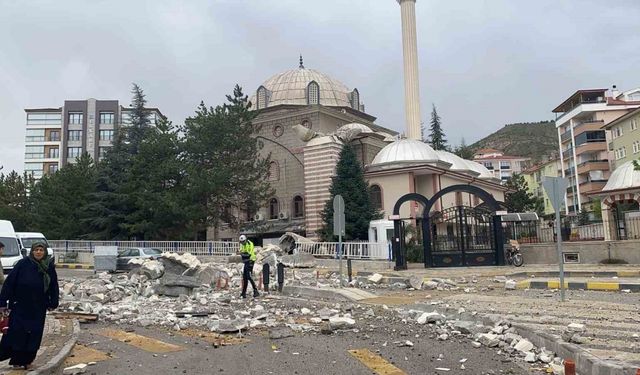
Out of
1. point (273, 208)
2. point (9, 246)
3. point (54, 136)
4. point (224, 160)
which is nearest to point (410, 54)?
point (273, 208)

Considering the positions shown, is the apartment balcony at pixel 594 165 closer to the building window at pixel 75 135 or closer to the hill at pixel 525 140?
the hill at pixel 525 140

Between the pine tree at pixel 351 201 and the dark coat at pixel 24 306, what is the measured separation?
26.7m

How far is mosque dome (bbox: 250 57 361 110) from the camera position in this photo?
47.3 m

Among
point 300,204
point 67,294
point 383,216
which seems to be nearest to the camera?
point 67,294

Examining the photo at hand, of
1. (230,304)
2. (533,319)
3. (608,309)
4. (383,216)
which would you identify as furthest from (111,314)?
(383,216)

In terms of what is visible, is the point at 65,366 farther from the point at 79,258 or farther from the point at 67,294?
the point at 79,258

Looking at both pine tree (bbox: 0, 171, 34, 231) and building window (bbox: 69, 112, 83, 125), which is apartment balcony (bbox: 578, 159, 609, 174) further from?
building window (bbox: 69, 112, 83, 125)

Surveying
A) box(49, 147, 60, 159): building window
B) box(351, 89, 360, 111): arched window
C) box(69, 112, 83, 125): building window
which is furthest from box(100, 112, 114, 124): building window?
box(351, 89, 360, 111): arched window

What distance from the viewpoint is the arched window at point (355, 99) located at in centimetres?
5041

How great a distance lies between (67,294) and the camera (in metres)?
14.3

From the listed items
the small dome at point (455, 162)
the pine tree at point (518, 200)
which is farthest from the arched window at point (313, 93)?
the pine tree at point (518, 200)

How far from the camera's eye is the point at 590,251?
72.2 ft

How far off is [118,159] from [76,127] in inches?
2048

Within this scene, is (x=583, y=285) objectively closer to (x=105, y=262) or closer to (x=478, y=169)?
(x=105, y=262)
